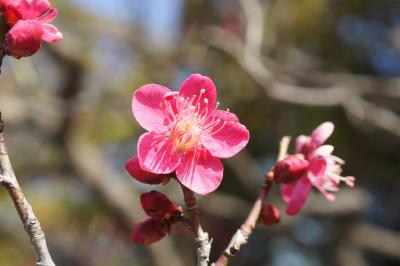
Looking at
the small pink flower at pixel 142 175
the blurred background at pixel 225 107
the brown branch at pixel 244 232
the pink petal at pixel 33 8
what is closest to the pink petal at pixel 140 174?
the small pink flower at pixel 142 175

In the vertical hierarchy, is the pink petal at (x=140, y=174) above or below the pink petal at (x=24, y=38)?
below

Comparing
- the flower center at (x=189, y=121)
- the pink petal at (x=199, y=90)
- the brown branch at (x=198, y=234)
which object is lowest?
the brown branch at (x=198, y=234)

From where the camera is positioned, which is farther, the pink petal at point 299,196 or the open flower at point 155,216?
the pink petal at point 299,196

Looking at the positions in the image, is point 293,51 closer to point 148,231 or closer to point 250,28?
point 250,28

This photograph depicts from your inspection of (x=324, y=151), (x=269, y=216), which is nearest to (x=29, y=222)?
(x=269, y=216)

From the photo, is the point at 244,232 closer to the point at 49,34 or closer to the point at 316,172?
the point at 316,172

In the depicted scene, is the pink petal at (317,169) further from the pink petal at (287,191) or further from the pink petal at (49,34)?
the pink petal at (49,34)

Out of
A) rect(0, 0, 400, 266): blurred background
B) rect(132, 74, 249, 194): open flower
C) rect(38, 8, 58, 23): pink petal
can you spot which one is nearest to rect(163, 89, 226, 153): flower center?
rect(132, 74, 249, 194): open flower
